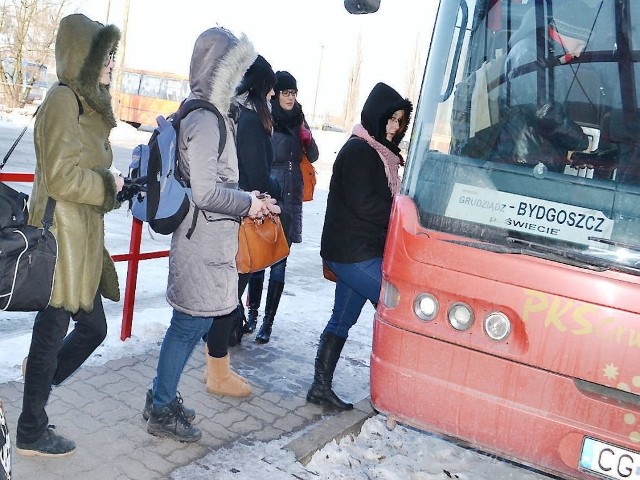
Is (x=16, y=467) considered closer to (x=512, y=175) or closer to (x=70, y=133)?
(x=70, y=133)

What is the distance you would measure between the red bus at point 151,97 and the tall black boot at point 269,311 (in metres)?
28.7

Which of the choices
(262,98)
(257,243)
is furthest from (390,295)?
(262,98)

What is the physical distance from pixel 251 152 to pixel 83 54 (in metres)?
1.38

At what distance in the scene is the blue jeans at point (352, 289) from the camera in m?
4.04

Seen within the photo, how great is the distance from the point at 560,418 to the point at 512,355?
1.00 ft

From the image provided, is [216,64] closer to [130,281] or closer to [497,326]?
[497,326]

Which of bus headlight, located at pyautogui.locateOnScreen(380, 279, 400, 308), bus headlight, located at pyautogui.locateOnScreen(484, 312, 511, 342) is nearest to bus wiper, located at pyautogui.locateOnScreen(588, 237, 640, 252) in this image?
bus headlight, located at pyautogui.locateOnScreen(484, 312, 511, 342)

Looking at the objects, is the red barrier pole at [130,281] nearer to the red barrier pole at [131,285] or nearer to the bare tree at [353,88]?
the red barrier pole at [131,285]

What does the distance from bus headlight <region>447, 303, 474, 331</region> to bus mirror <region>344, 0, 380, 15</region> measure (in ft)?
5.50

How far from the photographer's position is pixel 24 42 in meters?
31.4

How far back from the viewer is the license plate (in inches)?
106

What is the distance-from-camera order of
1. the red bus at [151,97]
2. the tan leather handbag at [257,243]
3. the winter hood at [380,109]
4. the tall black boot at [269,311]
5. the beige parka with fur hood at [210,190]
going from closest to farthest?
the beige parka with fur hood at [210,190] → the tan leather handbag at [257,243] → the winter hood at [380,109] → the tall black boot at [269,311] → the red bus at [151,97]

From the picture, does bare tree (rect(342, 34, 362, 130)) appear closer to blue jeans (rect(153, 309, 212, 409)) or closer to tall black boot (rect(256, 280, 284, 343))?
tall black boot (rect(256, 280, 284, 343))

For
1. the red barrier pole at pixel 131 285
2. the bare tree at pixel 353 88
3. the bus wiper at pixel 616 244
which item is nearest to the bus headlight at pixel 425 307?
the bus wiper at pixel 616 244
